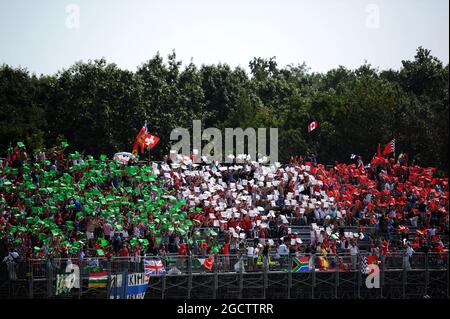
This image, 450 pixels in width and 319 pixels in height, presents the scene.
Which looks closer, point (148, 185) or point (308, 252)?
point (308, 252)

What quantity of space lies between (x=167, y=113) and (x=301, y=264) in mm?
21732

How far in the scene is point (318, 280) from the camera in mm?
31172

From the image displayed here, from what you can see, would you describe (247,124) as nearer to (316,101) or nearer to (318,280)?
(316,101)

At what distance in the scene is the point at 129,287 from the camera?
27172 mm

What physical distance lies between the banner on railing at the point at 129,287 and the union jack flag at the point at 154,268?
0.57 meters

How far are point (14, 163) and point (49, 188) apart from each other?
7.49 feet

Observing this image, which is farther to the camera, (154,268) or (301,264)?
(301,264)

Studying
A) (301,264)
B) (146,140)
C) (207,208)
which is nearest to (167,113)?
(146,140)

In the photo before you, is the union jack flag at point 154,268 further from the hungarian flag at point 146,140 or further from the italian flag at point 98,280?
the hungarian flag at point 146,140

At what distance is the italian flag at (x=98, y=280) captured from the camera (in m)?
27.4

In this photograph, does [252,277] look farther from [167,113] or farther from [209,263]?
[167,113]

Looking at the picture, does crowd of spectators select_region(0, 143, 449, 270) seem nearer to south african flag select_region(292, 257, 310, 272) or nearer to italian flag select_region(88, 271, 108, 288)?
south african flag select_region(292, 257, 310, 272)
